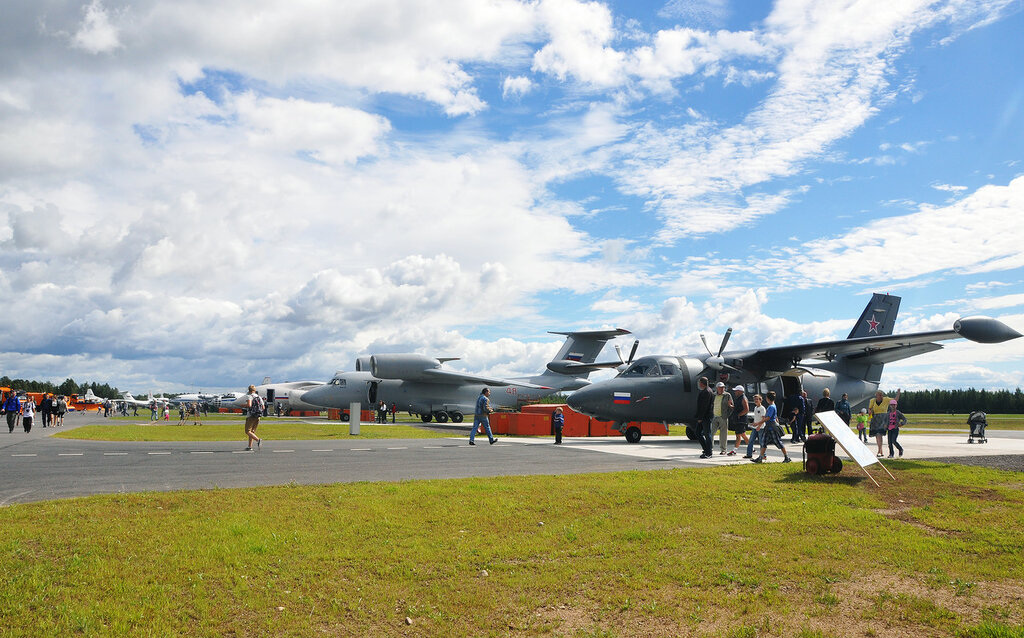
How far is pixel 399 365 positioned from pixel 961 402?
101 meters

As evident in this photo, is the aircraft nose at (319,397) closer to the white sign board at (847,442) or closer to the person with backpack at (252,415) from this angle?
the person with backpack at (252,415)

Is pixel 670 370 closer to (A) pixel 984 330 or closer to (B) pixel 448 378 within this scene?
(A) pixel 984 330

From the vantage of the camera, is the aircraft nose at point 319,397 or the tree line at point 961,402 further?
the tree line at point 961,402

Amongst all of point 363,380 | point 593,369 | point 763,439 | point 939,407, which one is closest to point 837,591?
point 763,439

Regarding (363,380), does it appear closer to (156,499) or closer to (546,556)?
(156,499)

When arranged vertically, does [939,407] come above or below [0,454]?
below

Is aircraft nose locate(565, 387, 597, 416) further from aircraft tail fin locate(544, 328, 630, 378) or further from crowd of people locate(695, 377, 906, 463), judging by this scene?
aircraft tail fin locate(544, 328, 630, 378)

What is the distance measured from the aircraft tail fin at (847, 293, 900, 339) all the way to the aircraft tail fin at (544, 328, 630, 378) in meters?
16.7

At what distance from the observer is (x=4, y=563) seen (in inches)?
221

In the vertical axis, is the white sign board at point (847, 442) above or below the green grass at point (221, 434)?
above

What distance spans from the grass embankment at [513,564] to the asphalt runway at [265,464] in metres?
1.91

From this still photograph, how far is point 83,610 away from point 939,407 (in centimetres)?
12591

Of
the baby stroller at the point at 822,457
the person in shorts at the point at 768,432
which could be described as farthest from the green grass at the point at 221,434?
the baby stroller at the point at 822,457

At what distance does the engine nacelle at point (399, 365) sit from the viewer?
3847 centimetres
